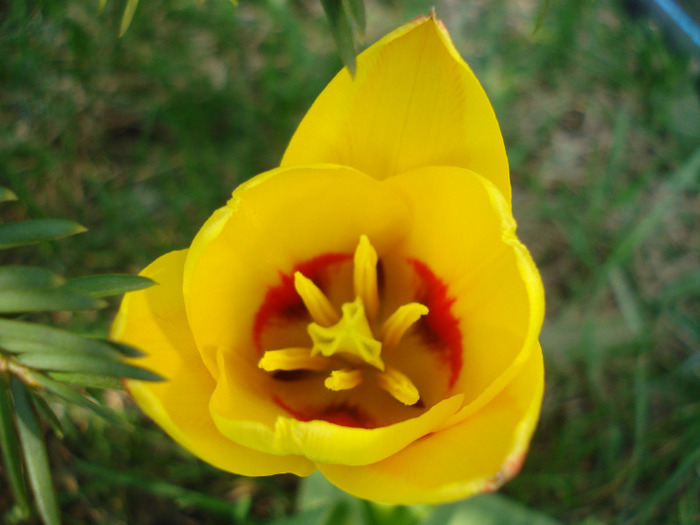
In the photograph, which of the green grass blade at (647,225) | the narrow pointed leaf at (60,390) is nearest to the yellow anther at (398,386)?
the narrow pointed leaf at (60,390)

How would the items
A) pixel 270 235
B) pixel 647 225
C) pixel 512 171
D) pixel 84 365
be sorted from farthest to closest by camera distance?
pixel 512 171
pixel 647 225
pixel 270 235
pixel 84 365

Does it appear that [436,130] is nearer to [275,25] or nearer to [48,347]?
[48,347]

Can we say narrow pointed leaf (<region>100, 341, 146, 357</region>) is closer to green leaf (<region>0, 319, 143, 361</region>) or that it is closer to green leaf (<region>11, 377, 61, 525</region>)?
green leaf (<region>0, 319, 143, 361</region>)

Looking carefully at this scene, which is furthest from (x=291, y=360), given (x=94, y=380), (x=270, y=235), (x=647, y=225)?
(x=647, y=225)

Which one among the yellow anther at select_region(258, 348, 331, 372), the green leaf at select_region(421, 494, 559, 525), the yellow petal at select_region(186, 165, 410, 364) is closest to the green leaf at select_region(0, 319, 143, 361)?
the yellow petal at select_region(186, 165, 410, 364)

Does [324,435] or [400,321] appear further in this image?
[400,321]

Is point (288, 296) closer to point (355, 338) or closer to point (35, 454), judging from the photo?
point (355, 338)
